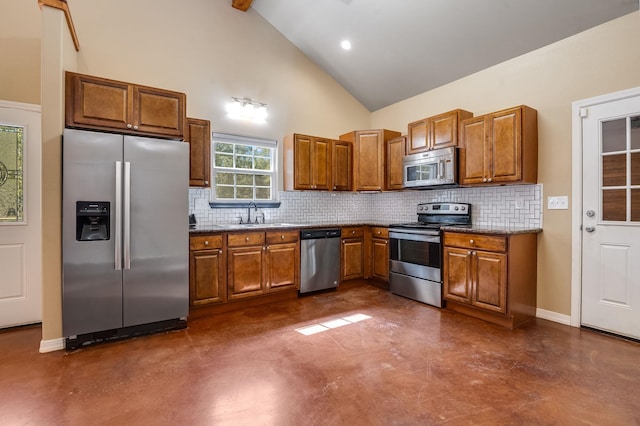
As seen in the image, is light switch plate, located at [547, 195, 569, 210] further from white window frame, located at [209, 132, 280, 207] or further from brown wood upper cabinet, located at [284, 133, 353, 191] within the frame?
white window frame, located at [209, 132, 280, 207]

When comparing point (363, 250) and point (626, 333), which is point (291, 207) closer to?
point (363, 250)

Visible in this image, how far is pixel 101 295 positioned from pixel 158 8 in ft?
11.0

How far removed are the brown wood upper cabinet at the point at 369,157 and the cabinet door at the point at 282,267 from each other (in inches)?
62.7

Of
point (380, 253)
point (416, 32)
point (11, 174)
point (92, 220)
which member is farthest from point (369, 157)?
point (11, 174)

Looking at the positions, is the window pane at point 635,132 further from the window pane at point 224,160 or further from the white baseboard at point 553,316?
the window pane at point 224,160

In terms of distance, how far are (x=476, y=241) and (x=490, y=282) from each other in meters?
0.43

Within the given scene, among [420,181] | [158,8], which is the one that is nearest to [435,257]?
[420,181]

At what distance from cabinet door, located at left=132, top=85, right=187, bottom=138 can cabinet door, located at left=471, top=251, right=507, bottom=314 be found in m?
3.31

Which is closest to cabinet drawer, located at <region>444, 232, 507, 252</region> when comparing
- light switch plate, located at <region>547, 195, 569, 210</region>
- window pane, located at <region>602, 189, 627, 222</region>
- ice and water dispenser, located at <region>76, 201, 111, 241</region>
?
light switch plate, located at <region>547, 195, 569, 210</region>

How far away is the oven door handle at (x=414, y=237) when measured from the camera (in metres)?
3.80

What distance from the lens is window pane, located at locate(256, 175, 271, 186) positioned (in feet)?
15.5

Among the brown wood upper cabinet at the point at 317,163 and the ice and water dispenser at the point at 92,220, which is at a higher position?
the brown wood upper cabinet at the point at 317,163

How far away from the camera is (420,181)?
4297mm

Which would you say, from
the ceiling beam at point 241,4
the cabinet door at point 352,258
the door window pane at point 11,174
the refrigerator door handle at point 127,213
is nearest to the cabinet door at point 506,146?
the cabinet door at point 352,258
